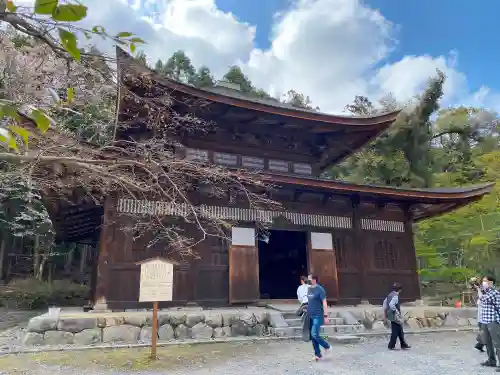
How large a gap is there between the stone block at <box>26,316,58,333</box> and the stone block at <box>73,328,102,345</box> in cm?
49

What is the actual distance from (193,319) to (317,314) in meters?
3.37

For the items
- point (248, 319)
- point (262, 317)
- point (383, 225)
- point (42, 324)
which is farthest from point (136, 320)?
point (383, 225)

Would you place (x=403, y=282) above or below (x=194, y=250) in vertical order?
below

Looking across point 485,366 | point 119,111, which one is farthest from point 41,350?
point 485,366

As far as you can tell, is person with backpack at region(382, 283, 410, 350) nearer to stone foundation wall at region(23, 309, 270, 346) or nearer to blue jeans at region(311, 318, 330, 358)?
blue jeans at region(311, 318, 330, 358)

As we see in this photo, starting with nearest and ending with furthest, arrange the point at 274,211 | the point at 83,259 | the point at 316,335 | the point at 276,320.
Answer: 1. the point at 316,335
2. the point at 276,320
3. the point at 274,211
4. the point at 83,259

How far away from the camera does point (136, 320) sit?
344 inches

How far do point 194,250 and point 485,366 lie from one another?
268 inches

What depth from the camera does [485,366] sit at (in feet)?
21.4

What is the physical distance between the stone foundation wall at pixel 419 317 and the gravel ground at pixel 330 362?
66.7 inches

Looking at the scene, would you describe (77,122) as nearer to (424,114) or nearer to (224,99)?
(224,99)

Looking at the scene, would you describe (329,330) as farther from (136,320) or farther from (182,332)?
(136,320)

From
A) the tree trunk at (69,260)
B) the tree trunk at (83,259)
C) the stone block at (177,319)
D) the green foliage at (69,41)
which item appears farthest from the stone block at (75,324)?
the tree trunk at (69,260)

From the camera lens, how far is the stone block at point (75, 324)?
26.6 ft
